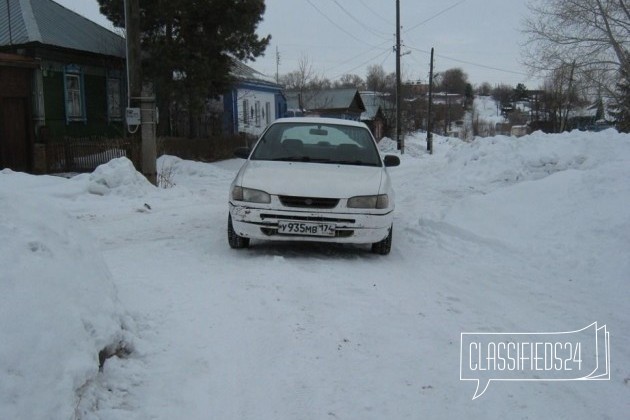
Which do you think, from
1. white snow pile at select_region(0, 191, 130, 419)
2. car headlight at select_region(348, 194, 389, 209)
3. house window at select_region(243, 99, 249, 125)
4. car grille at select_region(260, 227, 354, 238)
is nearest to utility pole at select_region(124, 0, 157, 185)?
car grille at select_region(260, 227, 354, 238)

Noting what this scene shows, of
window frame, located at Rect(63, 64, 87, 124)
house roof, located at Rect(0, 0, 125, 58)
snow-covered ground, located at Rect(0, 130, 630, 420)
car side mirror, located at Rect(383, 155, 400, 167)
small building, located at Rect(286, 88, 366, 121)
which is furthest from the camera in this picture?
small building, located at Rect(286, 88, 366, 121)

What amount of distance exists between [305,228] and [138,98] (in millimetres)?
7523

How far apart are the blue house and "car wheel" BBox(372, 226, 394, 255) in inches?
884

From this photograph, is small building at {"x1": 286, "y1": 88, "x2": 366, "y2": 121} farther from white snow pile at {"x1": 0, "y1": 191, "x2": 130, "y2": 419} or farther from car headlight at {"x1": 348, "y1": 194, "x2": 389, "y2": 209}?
white snow pile at {"x1": 0, "y1": 191, "x2": 130, "y2": 419}

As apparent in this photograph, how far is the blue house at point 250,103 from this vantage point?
29500mm

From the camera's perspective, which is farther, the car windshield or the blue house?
the blue house

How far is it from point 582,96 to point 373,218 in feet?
83.7

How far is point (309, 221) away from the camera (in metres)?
6.04

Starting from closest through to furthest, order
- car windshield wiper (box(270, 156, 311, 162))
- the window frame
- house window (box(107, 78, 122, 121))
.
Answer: car windshield wiper (box(270, 156, 311, 162)), the window frame, house window (box(107, 78, 122, 121))

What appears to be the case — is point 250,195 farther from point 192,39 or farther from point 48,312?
point 192,39

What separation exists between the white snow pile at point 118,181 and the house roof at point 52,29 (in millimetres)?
8816

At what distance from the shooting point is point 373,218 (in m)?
6.14

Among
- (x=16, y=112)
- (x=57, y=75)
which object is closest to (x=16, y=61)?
(x=16, y=112)

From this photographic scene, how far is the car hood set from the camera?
19.9 ft
